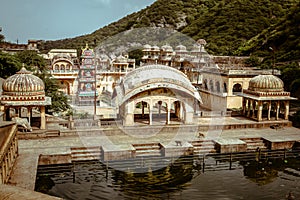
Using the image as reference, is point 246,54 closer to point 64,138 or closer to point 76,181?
point 64,138

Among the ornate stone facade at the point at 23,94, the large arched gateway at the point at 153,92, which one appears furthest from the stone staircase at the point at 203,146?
the ornate stone facade at the point at 23,94

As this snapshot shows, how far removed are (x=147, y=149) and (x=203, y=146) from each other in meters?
2.73

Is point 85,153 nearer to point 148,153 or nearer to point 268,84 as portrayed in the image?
point 148,153

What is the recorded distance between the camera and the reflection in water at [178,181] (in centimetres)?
1115

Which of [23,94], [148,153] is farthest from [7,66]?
[148,153]

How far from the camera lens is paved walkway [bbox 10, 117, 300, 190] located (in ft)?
43.3

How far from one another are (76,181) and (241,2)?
2223 inches

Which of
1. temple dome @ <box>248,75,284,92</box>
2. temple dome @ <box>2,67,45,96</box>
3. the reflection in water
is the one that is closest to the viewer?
the reflection in water

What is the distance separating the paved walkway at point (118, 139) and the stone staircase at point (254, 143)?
69 cm

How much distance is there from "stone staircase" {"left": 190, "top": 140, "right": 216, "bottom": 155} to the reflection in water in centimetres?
106

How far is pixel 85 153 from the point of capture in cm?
1458

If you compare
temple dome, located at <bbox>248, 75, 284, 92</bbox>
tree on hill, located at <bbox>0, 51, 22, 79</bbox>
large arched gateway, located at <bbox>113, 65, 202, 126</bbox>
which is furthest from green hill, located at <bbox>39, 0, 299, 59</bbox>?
tree on hill, located at <bbox>0, 51, 22, 79</bbox>

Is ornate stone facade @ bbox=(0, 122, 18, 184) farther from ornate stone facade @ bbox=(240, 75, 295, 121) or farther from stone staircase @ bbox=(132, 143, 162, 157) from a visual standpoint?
ornate stone facade @ bbox=(240, 75, 295, 121)

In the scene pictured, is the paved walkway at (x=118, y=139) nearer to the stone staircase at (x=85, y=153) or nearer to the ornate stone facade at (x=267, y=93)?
the stone staircase at (x=85, y=153)
